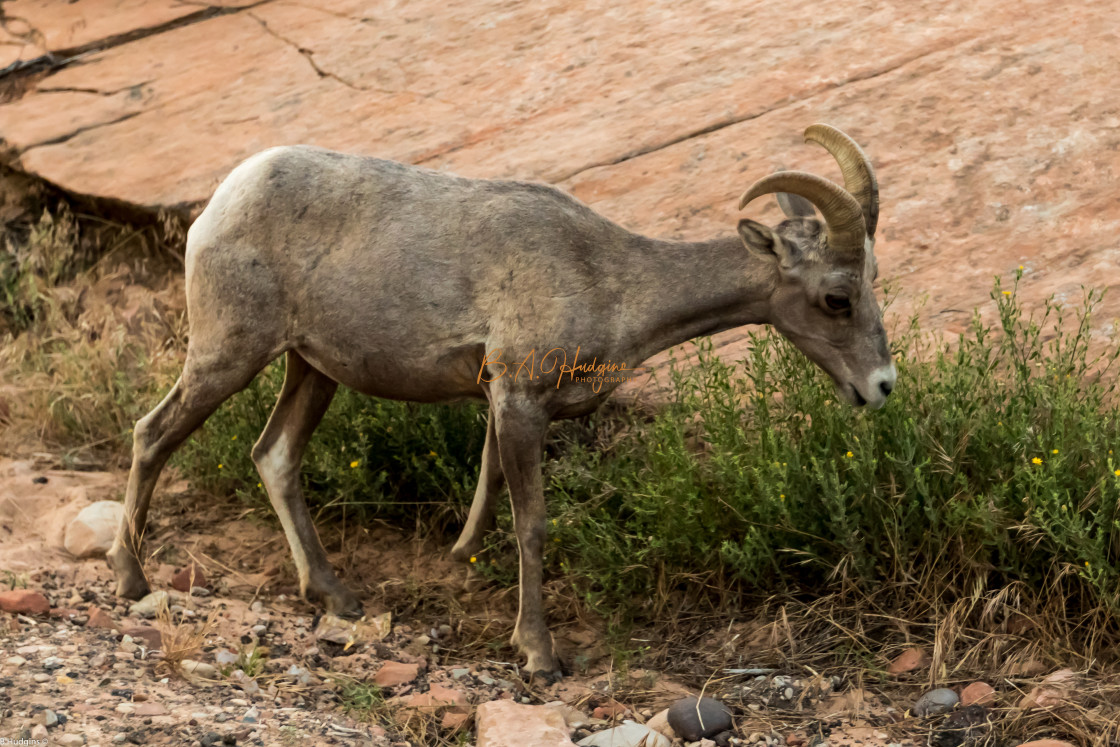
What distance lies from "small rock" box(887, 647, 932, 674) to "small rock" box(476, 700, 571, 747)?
1372 mm

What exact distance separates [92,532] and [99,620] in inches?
33.0

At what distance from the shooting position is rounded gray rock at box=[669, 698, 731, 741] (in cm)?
442

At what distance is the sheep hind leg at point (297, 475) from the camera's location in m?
5.59

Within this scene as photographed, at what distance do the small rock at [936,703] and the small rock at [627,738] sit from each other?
0.98 m

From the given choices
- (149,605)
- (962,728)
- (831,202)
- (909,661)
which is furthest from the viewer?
(149,605)

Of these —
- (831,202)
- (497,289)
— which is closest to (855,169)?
(831,202)

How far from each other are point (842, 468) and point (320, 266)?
2413 millimetres

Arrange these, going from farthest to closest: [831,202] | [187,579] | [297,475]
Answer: [187,579]
[297,475]
[831,202]

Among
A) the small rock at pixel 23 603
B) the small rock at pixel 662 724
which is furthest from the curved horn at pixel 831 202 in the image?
the small rock at pixel 23 603

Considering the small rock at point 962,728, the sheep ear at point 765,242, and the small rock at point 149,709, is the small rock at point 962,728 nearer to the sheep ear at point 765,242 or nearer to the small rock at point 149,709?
the sheep ear at point 765,242

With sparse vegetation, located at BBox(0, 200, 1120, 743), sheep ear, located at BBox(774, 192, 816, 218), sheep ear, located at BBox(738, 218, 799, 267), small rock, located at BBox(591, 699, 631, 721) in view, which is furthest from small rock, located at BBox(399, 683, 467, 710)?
sheep ear, located at BBox(774, 192, 816, 218)

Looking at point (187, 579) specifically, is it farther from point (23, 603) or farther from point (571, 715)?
point (571, 715)

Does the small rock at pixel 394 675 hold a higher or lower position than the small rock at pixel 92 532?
lower

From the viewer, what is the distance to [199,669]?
479cm
